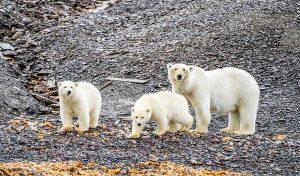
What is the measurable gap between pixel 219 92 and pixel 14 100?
4936 mm

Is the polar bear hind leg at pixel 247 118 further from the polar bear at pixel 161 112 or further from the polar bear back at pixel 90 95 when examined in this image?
the polar bear back at pixel 90 95

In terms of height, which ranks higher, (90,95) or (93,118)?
(90,95)

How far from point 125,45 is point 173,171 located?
41.9ft

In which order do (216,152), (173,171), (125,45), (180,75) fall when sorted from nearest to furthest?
(173,171) → (216,152) → (180,75) → (125,45)

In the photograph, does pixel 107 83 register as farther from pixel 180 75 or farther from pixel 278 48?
pixel 180 75

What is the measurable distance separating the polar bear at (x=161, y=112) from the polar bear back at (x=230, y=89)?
107 centimetres

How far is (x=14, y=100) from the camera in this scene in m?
16.0

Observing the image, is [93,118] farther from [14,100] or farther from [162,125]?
[14,100]

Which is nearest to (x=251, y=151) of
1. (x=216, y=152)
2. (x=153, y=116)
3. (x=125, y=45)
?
(x=216, y=152)

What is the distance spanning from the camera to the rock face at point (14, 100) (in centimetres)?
1540

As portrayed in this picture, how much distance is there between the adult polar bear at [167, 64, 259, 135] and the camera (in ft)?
43.0

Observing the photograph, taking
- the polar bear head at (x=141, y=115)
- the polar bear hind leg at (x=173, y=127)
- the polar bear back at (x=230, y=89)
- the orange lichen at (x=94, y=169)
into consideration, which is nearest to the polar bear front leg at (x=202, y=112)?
the polar bear back at (x=230, y=89)

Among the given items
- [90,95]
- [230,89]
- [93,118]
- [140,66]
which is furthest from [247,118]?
[140,66]

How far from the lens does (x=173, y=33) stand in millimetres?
22891
